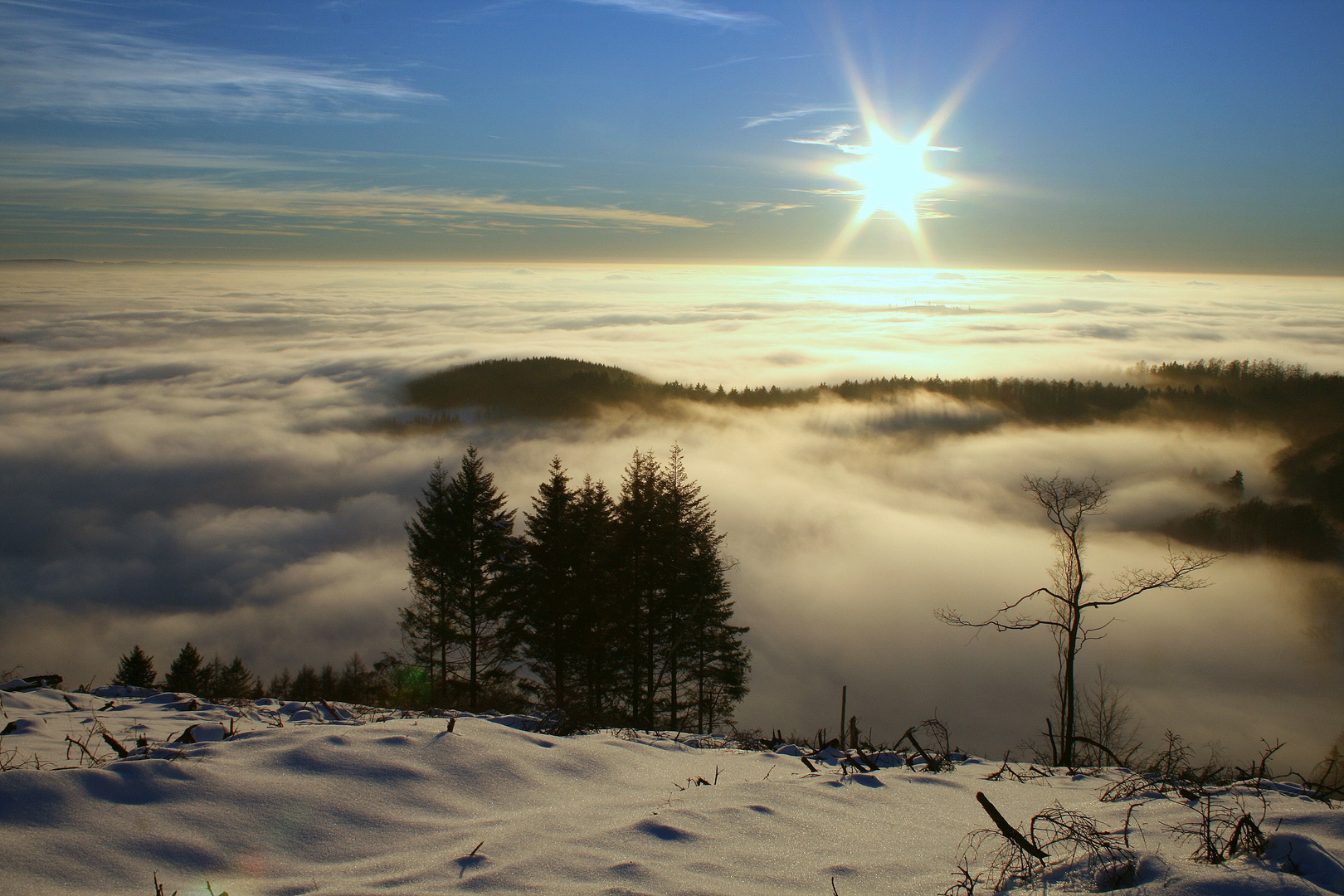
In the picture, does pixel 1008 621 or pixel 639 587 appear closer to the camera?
pixel 1008 621

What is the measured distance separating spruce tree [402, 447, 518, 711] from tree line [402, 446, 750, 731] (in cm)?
4

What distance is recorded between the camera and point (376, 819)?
11.0ft

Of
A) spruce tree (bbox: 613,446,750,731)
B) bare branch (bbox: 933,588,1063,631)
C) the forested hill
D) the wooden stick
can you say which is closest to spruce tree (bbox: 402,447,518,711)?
spruce tree (bbox: 613,446,750,731)

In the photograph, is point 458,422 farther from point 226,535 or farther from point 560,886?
point 560,886

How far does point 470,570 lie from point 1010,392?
16254 centimetres

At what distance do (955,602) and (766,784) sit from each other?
72511 millimetres

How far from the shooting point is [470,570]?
20438mm

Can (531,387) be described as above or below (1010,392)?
above

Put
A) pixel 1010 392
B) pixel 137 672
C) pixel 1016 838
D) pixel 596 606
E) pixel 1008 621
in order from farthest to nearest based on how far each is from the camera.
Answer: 1. pixel 1010 392
2. pixel 137 672
3. pixel 596 606
4. pixel 1008 621
5. pixel 1016 838

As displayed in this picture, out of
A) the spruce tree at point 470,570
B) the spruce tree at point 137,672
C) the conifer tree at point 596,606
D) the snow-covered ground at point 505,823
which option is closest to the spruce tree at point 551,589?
the conifer tree at point 596,606

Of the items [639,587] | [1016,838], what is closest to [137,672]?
[639,587]

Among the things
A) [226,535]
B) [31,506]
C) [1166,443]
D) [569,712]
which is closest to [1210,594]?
[1166,443]

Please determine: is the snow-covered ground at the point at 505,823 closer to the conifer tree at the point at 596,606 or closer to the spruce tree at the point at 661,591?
the conifer tree at the point at 596,606

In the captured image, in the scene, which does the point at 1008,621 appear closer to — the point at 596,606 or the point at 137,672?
the point at 596,606
